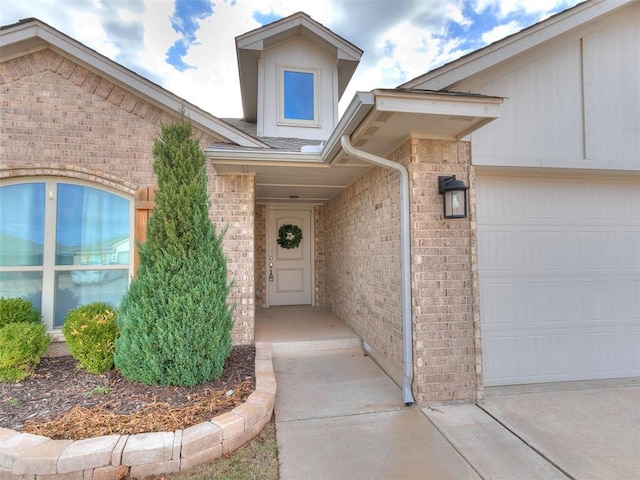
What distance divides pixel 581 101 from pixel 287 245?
17.9ft

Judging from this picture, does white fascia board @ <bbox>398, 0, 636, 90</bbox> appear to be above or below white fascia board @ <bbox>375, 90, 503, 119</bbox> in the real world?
above

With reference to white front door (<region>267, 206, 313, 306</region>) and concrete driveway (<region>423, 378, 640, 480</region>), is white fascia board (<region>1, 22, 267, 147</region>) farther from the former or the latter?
concrete driveway (<region>423, 378, 640, 480</region>)

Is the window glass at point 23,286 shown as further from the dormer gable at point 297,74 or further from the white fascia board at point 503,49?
the white fascia board at point 503,49

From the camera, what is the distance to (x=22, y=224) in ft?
13.9

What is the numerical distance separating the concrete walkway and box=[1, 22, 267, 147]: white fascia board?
3.33 m

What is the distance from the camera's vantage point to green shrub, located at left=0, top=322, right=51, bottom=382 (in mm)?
3156

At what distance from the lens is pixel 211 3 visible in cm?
669

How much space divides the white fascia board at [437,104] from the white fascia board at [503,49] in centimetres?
74

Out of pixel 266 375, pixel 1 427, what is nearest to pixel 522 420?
pixel 266 375

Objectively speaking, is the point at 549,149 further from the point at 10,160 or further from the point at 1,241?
the point at 1,241

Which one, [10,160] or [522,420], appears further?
[10,160]

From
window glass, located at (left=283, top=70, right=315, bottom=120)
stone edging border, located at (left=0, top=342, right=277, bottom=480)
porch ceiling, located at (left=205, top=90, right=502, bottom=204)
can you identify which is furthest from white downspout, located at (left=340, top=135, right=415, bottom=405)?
window glass, located at (left=283, top=70, right=315, bottom=120)

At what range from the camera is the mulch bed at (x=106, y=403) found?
7.80 ft

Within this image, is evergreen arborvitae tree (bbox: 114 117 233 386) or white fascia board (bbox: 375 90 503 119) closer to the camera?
white fascia board (bbox: 375 90 503 119)
